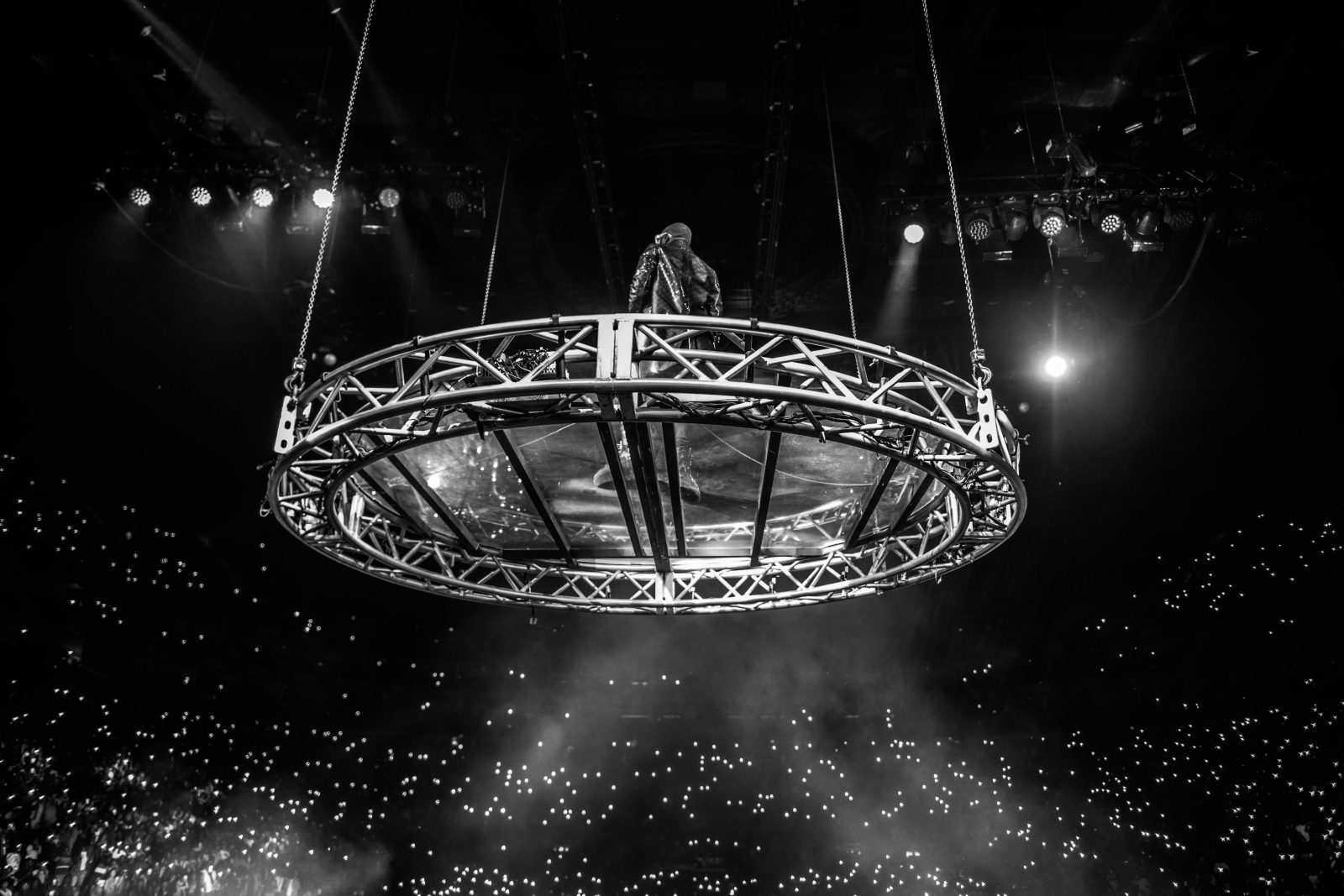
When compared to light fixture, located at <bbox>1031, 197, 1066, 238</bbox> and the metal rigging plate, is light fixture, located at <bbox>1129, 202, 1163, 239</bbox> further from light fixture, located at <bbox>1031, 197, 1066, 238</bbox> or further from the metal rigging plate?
the metal rigging plate

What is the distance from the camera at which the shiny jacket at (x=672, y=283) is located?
555 cm

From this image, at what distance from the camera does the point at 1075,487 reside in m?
10.7

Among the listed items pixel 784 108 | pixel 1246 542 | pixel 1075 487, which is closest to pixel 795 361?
pixel 784 108

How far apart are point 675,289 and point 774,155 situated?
2.15m

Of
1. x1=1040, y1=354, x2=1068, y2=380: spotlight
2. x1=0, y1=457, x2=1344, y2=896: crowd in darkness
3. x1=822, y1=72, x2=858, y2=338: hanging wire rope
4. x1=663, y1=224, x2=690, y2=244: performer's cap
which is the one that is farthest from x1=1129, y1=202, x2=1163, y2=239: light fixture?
x1=0, y1=457, x2=1344, y2=896: crowd in darkness

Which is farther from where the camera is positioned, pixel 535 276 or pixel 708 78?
pixel 535 276

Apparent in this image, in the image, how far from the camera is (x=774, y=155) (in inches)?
270

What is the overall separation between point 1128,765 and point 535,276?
11399 millimetres

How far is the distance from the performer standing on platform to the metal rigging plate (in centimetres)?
10

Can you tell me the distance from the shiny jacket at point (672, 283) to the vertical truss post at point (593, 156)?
182 centimetres

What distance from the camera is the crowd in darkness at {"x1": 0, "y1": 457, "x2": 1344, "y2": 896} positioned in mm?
9852

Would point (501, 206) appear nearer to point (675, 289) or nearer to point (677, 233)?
point (677, 233)

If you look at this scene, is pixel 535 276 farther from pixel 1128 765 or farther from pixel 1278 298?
pixel 1128 765

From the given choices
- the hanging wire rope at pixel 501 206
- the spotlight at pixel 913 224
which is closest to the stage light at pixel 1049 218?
the spotlight at pixel 913 224
